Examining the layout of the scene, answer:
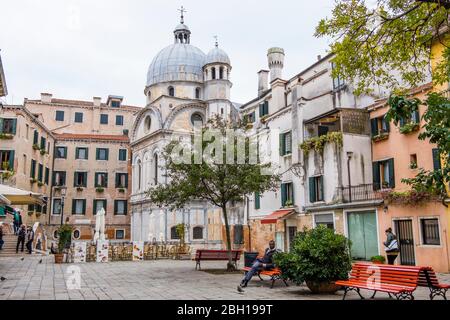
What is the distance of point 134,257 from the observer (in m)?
24.3

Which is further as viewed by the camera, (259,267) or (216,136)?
(216,136)

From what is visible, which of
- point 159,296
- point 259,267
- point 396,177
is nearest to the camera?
point 159,296

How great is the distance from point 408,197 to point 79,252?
15.7 metres

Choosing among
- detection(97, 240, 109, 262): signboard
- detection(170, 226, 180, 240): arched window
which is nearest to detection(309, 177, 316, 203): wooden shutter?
detection(97, 240, 109, 262): signboard

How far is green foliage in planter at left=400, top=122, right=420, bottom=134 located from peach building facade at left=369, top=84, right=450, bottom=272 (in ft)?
0.22

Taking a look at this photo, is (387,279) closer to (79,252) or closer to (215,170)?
(215,170)

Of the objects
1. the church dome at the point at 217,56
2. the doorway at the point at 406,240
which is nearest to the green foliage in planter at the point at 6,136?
the church dome at the point at 217,56

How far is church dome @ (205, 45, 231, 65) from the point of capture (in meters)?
45.5

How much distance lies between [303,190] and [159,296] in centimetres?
1464

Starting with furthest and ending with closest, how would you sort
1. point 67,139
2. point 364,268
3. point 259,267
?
point 67,139
point 259,267
point 364,268

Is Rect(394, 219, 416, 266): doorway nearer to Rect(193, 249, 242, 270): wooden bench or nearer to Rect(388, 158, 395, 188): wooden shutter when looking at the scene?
Rect(388, 158, 395, 188): wooden shutter

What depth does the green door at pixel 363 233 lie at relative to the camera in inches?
778

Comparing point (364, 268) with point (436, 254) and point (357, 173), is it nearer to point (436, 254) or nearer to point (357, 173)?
point (436, 254)
